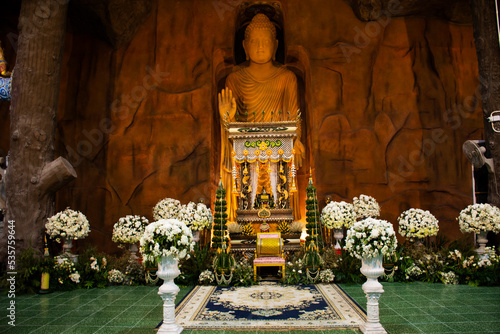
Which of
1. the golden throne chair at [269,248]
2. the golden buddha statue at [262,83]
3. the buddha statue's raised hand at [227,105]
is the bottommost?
the golden throne chair at [269,248]

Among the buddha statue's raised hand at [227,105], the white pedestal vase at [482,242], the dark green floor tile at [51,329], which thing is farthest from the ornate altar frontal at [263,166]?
the dark green floor tile at [51,329]

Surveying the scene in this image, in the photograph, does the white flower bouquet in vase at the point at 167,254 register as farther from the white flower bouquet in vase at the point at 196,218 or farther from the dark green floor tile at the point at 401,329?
the white flower bouquet in vase at the point at 196,218

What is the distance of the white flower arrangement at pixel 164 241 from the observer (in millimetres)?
3771

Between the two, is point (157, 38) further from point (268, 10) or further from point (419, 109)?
point (419, 109)

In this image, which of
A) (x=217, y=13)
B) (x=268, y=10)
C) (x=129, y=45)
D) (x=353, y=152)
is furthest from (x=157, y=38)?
(x=353, y=152)

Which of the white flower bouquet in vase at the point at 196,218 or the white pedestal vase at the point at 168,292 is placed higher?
the white flower bouquet in vase at the point at 196,218

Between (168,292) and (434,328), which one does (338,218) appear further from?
(168,292)

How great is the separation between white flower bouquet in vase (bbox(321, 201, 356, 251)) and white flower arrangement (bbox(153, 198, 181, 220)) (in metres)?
2.93

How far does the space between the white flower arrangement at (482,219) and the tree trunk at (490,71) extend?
1.37ft

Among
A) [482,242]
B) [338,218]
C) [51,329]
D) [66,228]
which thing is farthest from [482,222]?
[66,228]

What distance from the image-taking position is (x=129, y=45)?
891 centimetres

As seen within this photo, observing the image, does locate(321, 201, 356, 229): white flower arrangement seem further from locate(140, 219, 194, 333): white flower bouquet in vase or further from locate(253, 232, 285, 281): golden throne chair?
locate(140, 219, 194, 333): white flower bouquet in vase

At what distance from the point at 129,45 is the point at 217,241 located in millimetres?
5345

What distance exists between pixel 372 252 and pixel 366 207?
3.74 metres
